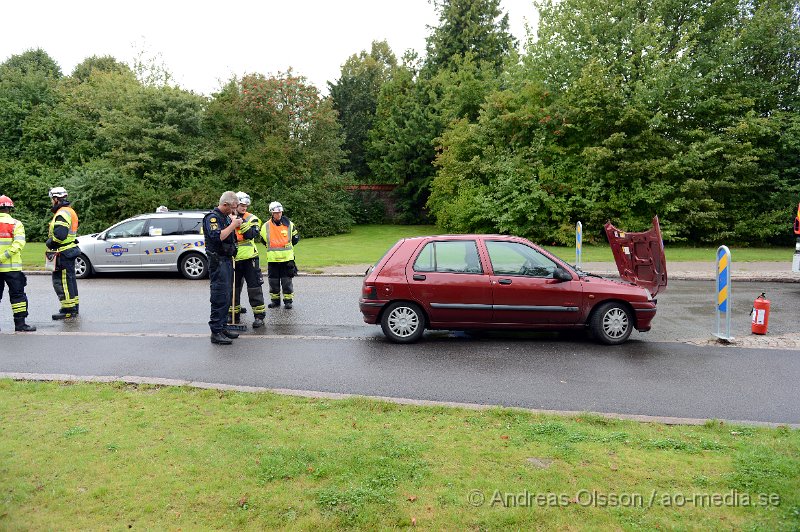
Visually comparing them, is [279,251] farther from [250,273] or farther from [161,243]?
[161,243]

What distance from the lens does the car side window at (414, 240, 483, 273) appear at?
841 centimetres

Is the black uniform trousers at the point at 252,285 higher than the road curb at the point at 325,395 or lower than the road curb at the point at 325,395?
higher

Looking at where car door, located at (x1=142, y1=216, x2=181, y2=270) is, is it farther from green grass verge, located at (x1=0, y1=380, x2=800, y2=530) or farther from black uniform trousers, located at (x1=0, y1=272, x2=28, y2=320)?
green grass verge, located at (x1=0, y1=380, x2=800, y2=530)

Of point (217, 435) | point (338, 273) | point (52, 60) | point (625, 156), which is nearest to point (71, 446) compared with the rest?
point (217, 435)

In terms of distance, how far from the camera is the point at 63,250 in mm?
10258

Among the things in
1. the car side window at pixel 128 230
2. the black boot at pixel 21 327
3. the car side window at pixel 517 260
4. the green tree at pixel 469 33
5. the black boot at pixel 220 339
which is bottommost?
the black boot at pixel 220 339

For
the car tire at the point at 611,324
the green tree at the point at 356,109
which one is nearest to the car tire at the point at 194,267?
the car tire at the point at 611,324

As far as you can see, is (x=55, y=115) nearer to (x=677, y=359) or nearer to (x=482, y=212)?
(x=482, y=212)

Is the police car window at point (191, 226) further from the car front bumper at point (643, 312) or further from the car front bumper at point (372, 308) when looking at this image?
the car front bumper at point (643, 312)

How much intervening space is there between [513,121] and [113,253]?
16.5m

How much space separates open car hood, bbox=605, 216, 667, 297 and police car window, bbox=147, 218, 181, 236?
10.4 m

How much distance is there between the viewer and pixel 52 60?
48.1 metres

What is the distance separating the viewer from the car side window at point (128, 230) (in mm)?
15211

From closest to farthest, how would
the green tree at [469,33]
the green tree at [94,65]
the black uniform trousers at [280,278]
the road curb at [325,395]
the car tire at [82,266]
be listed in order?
the road curb at [325,395] < the black uniform trousers at [280,278] < the car tire at [82,266] < the green tree at [469,33] < the green tree at [94,65]
